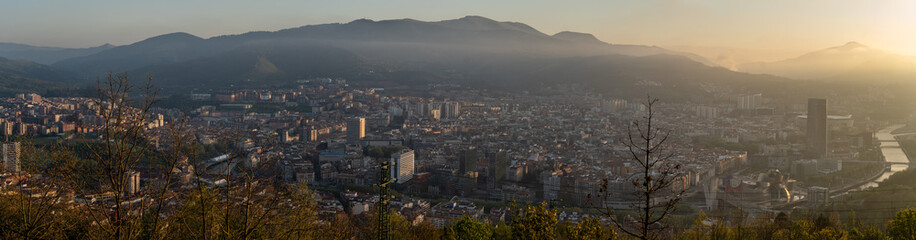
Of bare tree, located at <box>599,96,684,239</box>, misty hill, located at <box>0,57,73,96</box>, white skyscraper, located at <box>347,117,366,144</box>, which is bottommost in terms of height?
white skyscraper, located at <box>347,117,366,144</box>

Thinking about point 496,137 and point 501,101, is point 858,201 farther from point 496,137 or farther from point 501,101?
point 501,101

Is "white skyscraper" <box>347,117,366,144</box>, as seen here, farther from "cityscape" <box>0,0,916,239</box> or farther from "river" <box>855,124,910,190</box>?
"river" <box>855,124,910,190</box>

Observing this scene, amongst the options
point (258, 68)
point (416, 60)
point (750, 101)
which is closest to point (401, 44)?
point (416, 60)

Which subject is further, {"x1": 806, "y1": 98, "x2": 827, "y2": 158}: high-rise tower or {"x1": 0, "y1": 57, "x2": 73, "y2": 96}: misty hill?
{"x1": 0, "y1": 57, "x2": 73, "y2": 96}: misty hill

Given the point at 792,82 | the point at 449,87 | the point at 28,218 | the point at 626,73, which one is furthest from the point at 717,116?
the point at 28,218

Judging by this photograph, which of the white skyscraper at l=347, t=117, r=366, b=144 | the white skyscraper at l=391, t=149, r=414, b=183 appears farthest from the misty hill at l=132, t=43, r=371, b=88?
the white skyscraper at l=391, t=149, r=414, b=183

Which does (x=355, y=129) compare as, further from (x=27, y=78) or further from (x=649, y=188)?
(x=27, y=78)
